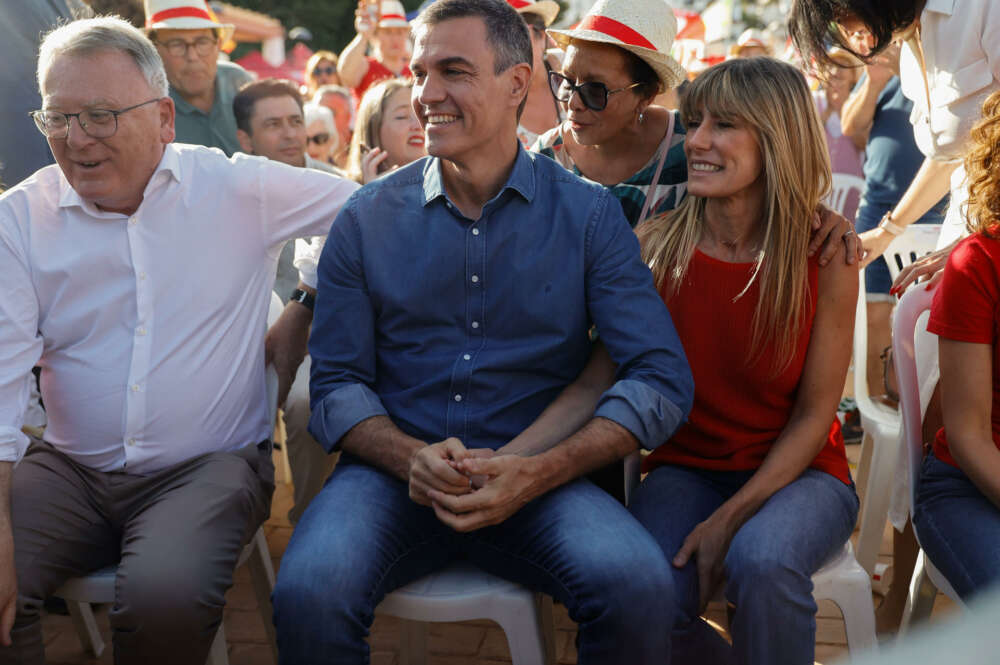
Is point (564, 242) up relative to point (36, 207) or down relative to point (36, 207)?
down

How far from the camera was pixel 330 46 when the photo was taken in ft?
81.3

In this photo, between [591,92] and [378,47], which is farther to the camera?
[378,47]

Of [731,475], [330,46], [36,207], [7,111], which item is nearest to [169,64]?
[7,111]

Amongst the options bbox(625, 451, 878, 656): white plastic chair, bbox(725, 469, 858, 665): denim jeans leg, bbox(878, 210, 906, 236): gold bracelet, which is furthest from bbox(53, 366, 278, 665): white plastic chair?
bbox(878, 210, 906, 236): gold bracelet

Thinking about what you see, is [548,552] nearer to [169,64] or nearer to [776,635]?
[776,635]

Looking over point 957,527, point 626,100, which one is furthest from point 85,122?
point 957,527

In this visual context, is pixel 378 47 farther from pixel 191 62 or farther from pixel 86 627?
pixel 86 627

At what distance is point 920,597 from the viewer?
103 inches

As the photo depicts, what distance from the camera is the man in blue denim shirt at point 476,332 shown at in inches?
91.4

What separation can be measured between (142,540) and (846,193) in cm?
577

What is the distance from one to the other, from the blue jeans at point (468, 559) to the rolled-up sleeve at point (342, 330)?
22cm

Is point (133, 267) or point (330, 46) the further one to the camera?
point (330, 46)

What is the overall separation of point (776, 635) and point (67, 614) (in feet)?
8.31

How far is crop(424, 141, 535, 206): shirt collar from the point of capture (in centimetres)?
257
